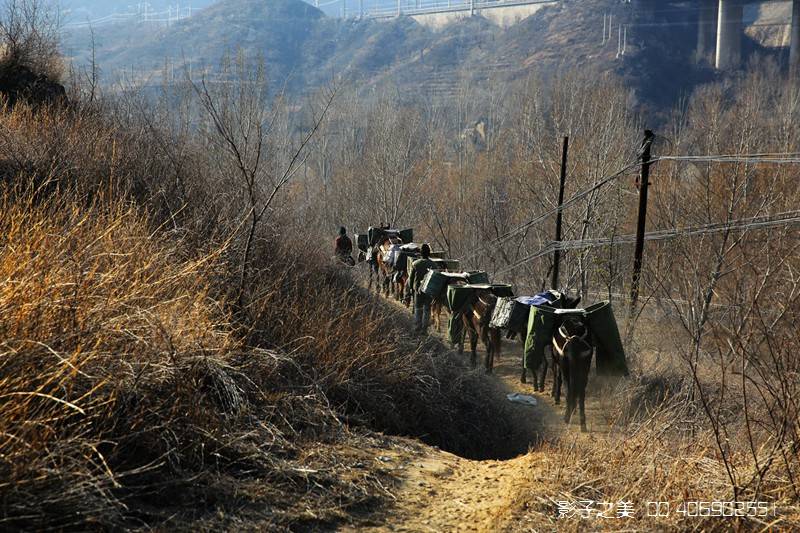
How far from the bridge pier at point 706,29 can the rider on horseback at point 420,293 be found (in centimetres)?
7523

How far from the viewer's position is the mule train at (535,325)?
36.6ft

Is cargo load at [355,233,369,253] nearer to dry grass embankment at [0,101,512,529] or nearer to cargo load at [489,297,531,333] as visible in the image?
cargo load at [489,297,531,333]

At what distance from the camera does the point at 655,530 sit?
17.5 ft

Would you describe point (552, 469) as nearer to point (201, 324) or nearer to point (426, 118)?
point (201, 324)

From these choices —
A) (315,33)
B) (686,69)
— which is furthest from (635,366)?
(315,33)

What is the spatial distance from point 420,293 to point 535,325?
14.1 ft

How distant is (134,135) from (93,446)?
45.8 ft

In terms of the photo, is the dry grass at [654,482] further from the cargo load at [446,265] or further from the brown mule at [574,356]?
the cargo load at [446,265]

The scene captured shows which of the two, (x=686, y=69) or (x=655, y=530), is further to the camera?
A: (x=686, y=69)

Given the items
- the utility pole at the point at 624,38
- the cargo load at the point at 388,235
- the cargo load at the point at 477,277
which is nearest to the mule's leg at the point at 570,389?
the cargo load at the point at 477,277

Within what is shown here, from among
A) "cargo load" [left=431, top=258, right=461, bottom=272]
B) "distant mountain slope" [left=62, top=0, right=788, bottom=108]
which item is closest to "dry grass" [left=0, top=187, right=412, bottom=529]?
"cargo load" [left=431, top=258, right=461, bottom=272]

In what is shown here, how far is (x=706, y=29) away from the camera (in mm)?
84812

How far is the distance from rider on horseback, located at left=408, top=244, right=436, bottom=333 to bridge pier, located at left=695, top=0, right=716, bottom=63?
75.2m

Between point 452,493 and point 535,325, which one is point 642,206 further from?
point 452,493
